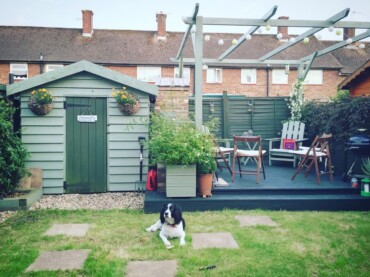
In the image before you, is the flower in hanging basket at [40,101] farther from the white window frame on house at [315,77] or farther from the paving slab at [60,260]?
the white window frame on house at [315,77]

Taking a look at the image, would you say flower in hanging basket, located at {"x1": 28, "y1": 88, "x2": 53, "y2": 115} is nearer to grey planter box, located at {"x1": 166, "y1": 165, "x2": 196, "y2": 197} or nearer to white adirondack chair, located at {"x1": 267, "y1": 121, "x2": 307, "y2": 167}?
grey planter box, located at {"x1": 166, "y1": 165, "x2": 196, "y2": 197}

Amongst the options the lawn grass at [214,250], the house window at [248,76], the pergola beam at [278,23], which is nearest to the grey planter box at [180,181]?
the lawn grass at [214,250]

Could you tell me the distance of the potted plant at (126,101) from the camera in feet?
22.6

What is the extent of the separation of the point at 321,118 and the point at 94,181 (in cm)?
538

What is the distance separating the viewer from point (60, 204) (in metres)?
6.34

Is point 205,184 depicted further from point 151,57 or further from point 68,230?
point 151,57

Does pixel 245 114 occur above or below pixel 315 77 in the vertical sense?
below

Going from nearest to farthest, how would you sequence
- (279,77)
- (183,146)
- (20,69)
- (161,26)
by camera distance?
(183,146), (20,69), (279,77), (161,26)

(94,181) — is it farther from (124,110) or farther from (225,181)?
(225,181)

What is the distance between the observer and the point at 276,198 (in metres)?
5.83

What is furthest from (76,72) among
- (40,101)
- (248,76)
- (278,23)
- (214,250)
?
(248,76)

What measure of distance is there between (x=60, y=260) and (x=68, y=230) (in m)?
1.09

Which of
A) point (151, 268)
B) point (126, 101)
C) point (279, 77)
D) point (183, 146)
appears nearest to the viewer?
point (151, 268)

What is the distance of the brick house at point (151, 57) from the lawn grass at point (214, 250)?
52.6ft
